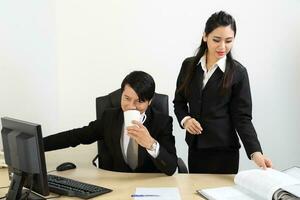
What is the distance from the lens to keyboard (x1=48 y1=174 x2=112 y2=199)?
1407 millimetres

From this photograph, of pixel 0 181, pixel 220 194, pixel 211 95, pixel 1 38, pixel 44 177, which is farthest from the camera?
pixel 1 38

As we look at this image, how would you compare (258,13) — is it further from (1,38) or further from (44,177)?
(44,177)

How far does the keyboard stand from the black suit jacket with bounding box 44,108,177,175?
1.14 feet

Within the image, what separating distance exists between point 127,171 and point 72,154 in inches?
31.9

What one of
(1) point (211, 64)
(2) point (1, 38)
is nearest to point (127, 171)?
(1) point (211, 64)

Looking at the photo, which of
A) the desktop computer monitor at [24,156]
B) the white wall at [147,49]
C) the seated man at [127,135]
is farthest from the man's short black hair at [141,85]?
the white wall at [147,49]

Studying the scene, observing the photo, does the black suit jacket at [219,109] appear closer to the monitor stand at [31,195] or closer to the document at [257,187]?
the document at [257,187]

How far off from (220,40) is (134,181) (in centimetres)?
80

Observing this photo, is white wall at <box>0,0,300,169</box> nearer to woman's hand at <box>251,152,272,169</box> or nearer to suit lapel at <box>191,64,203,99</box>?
suit lapel at <box>191,64,203,99</box>

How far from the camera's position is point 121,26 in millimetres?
2582

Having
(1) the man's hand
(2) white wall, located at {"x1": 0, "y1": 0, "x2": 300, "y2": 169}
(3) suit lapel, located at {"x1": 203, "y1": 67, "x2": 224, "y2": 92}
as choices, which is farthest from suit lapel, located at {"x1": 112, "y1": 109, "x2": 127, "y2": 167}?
(2) white wall, located at {"x1": 0, "y1": 0, "x2": 300, "y2": 169}

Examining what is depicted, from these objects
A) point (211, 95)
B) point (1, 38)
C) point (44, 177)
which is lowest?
point (44, 177)

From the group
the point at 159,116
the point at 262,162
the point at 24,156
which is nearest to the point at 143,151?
the point at 159,116

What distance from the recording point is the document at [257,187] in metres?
1.30
